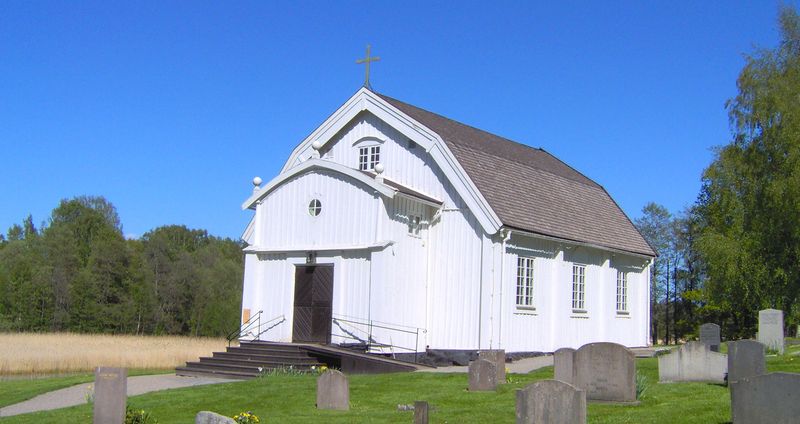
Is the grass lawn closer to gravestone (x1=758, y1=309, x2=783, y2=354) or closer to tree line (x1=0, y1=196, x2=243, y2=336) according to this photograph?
gravestone (x1=758, y1=309, x2=783, y2=354)

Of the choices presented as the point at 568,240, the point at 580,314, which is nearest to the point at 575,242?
the point at 568,240

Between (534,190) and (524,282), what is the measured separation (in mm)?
4038

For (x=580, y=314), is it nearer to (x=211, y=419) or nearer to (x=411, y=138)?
(x=411, y=138)

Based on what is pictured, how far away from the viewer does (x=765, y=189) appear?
30234 mm

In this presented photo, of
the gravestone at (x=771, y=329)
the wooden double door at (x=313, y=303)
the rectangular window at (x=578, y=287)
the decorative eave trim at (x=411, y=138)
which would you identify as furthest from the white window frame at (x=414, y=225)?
the gravestone at (x=771, y=329)

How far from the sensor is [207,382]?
22172mm

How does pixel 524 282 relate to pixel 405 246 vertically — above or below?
below

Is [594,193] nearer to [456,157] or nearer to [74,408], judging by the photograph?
[456,157]

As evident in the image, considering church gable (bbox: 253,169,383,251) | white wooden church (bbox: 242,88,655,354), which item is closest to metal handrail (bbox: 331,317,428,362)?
white wooden church (bbox: 242,88,655,354)

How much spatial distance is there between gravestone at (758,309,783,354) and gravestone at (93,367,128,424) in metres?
17.7

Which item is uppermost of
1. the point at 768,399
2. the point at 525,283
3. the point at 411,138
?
the point at 411,138

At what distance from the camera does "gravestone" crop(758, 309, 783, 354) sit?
24016 mm

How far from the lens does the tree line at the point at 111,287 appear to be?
65.6 metres

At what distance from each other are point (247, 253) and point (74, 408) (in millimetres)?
8902
